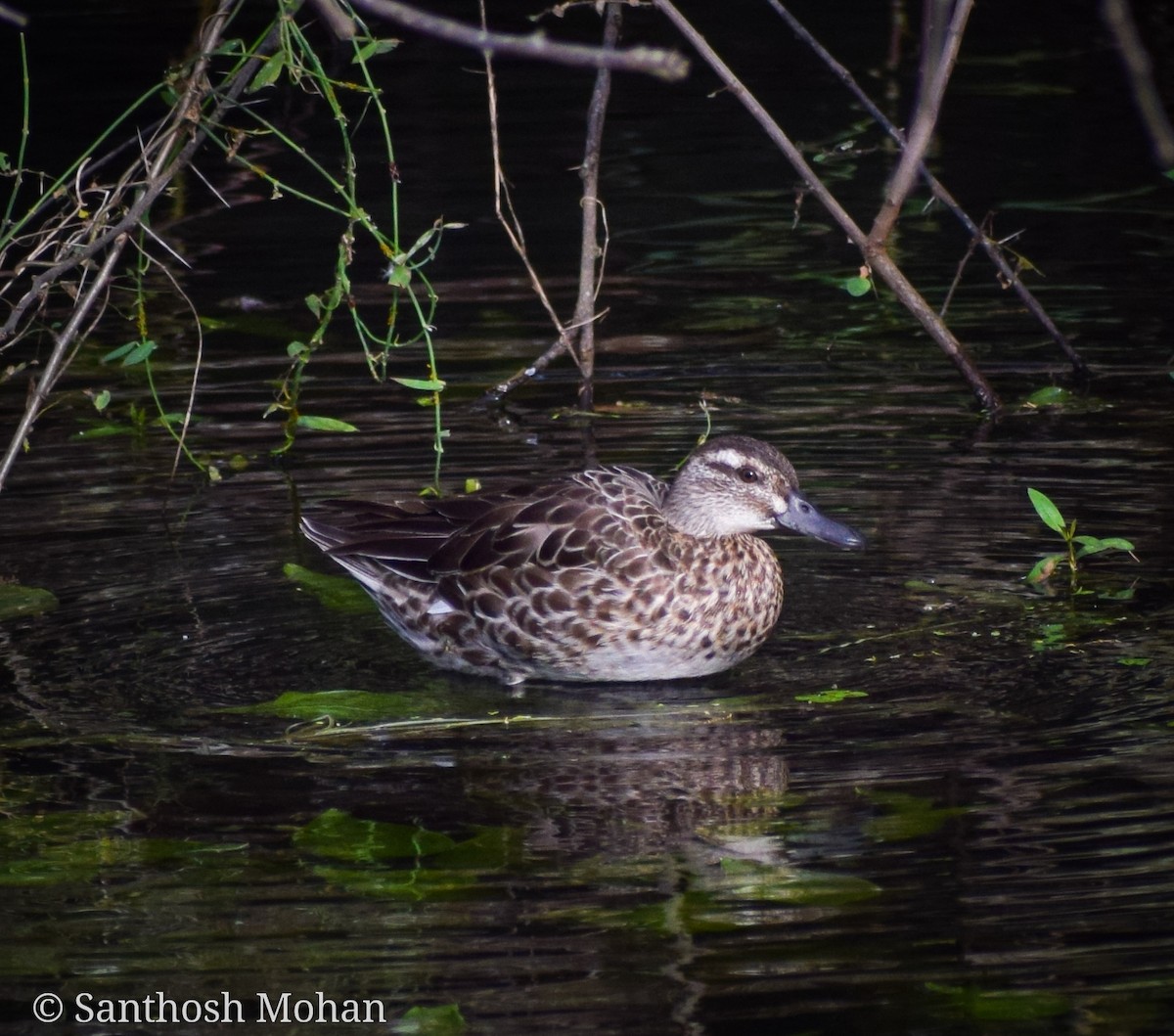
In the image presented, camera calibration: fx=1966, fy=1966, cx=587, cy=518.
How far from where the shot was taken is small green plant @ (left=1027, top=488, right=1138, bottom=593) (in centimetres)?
661

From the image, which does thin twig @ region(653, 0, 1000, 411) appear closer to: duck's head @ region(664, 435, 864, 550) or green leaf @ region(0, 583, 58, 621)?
duck's head @ region(664, 435, 864, 550)

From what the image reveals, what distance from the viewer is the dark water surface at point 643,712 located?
425 centimetres

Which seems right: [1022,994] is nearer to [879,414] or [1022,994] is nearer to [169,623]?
[169,623]

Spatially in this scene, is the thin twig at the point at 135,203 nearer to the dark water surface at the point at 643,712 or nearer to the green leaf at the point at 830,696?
the dark water surface at the point at 643,712

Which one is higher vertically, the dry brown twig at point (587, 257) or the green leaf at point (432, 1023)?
the dry brown twig at point (587, 257)

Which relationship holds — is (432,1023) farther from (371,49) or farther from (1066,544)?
(1066,544)

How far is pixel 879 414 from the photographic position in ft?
28.8

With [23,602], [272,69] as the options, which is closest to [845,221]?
[272,69]

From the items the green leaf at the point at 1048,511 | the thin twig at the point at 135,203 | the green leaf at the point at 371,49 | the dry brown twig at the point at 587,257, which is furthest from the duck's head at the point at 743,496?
the thin twig at the point at 135,203

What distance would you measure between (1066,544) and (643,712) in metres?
1.99

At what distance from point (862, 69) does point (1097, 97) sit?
5.87 ft

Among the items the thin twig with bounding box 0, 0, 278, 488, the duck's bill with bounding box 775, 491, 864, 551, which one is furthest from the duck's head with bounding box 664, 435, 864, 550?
the thin twig with bounding box 0, 0, 278, 488

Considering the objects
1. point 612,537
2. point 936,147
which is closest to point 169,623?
point 612,537

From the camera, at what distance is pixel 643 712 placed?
596 centimetres
